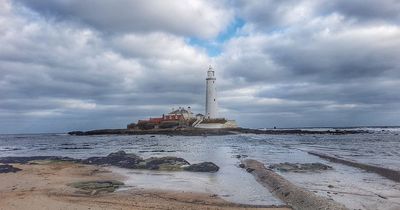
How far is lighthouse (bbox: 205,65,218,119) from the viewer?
8175 centimetres

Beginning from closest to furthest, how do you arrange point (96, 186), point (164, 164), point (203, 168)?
point (96, 186), point (203, 168), point (164, 164)

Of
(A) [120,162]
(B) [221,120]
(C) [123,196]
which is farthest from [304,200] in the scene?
(B) [221,120]

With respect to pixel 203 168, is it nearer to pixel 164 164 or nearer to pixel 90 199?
pixel 164 164

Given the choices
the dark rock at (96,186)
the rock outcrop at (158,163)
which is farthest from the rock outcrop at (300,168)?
the dark rock at (96,186)

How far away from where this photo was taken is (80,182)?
1388cm

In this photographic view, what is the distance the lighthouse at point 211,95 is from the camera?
81.8 m

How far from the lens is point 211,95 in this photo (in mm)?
82000

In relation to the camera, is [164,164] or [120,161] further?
[120,161]

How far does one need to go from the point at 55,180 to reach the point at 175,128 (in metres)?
69.7

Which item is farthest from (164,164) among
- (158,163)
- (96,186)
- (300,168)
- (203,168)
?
(96,186)

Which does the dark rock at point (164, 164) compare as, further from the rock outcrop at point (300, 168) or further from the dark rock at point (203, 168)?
the rock outcrop at point (300, 168)

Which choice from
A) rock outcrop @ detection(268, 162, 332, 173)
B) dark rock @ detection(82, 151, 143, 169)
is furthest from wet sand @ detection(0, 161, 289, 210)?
rock outcrop @ detection(268, 162, 332, 173)

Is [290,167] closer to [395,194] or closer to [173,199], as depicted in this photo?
[395,194]

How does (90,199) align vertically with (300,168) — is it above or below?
below
